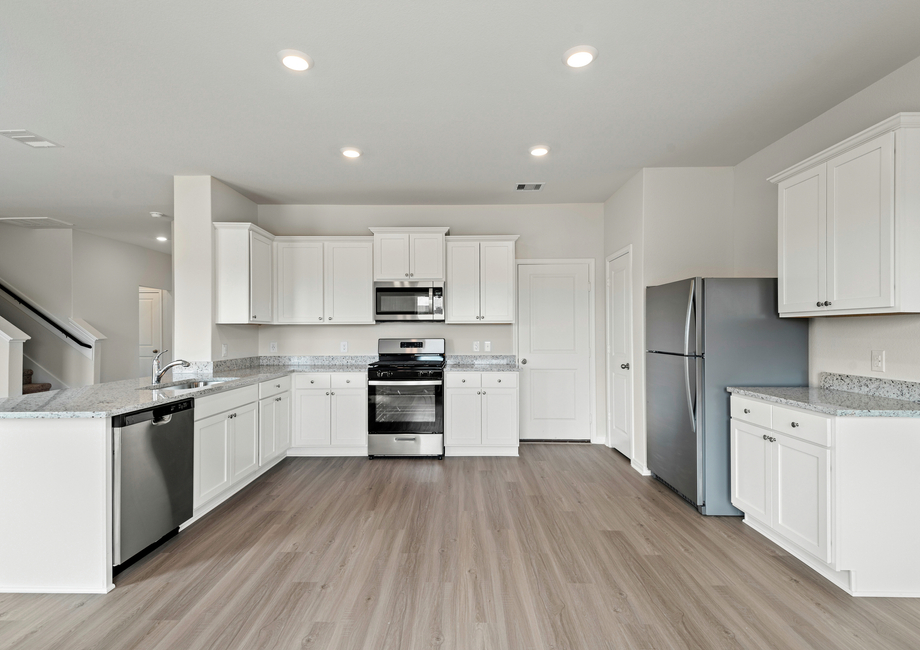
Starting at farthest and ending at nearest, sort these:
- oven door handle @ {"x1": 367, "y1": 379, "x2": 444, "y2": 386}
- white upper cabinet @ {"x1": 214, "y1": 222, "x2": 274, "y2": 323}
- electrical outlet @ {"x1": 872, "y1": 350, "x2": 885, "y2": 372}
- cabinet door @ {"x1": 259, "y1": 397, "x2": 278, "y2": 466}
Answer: oven door handle @ {"x1": 367, "y1": 379, "x2": 444, "y2": 386}, white upper cabinet @ {"x1": 214, "y1": 222, "x2": 274, "y2": 323}, cabinet door @ {"x1": 259, "y1": 397, "x2": 278, "y2": 466}, electrical outlet @ {"x1": 872, "y1": 350, "x2": 885, "y2": 372}

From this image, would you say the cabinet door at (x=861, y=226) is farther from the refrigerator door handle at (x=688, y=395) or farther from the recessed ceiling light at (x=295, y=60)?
the recessed ceiling light at (x=295, y=60)

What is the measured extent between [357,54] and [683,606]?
10.0 ft

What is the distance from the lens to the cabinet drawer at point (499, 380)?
430 centimetres

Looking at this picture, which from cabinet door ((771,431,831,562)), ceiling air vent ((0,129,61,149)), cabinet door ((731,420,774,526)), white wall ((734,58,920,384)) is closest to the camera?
cabinet door ((771,431,831,562))

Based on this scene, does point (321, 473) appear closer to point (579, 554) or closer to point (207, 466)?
point (207, 466)

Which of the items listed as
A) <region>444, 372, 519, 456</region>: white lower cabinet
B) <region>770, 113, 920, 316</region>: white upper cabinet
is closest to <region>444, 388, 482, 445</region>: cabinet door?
<region>444, 372, 519, 456</region>: white lower cabinet

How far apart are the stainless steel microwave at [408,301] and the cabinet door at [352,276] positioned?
104 mm

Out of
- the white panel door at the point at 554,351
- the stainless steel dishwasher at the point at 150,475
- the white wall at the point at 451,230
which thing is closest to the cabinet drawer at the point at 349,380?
the white wall at the point at 451,230

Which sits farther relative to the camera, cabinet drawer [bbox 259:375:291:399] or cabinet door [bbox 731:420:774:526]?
cabinet drawer [bbox 259:375:291:399]

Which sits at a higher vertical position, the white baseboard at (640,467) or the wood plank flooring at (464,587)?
the white baseboard at (640,467)

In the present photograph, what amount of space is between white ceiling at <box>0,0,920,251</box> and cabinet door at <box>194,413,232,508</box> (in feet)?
6.60

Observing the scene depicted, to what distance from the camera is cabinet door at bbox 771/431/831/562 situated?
2.16m

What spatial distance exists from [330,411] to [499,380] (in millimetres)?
1707

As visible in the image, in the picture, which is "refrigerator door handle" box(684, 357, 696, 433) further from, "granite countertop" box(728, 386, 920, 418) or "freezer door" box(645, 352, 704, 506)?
"granite countertop" box(728, 386, 920, 418)
